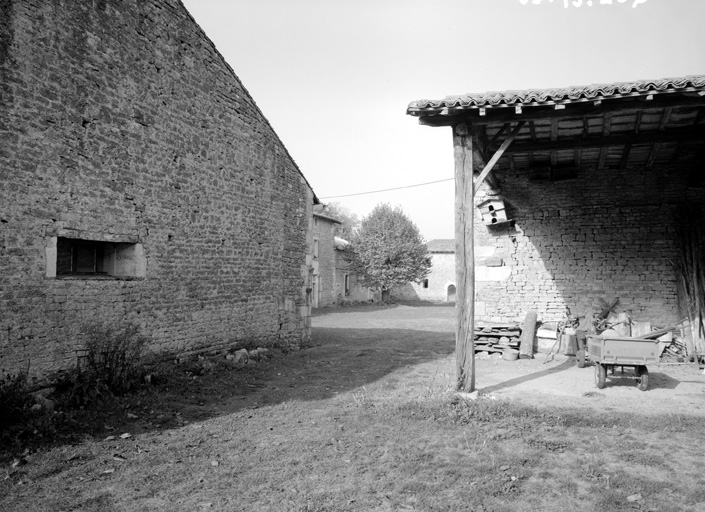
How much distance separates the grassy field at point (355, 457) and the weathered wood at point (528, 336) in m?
3.33

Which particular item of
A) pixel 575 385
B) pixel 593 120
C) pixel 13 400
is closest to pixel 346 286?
pixel 575 385

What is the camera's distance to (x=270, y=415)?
6430mm

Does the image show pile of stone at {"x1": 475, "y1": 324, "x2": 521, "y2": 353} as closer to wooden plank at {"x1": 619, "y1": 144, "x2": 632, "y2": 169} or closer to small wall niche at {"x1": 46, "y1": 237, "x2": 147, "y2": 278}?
wooden plank at {"x1": 619, "y1": 144, "x2": 632, "y2": 169}

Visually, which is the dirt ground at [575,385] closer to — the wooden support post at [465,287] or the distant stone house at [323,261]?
the wooden support post at [465,287]

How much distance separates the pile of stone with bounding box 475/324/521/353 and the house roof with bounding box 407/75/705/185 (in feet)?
11.1

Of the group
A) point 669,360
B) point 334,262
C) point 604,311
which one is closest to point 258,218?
point 604,311

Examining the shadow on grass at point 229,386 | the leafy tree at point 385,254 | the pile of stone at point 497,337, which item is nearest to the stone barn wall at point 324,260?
the leafy tree at point 385,254

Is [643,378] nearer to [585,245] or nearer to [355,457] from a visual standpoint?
[585,245]

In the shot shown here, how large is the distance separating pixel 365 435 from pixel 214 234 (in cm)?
564

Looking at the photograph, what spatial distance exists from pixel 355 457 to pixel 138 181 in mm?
5587

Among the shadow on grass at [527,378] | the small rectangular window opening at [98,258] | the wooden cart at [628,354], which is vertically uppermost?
the small rectangular window opening at [98,258]

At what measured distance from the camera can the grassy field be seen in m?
3.95

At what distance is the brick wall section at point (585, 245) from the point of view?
10.0m

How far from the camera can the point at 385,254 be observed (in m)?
36.2
